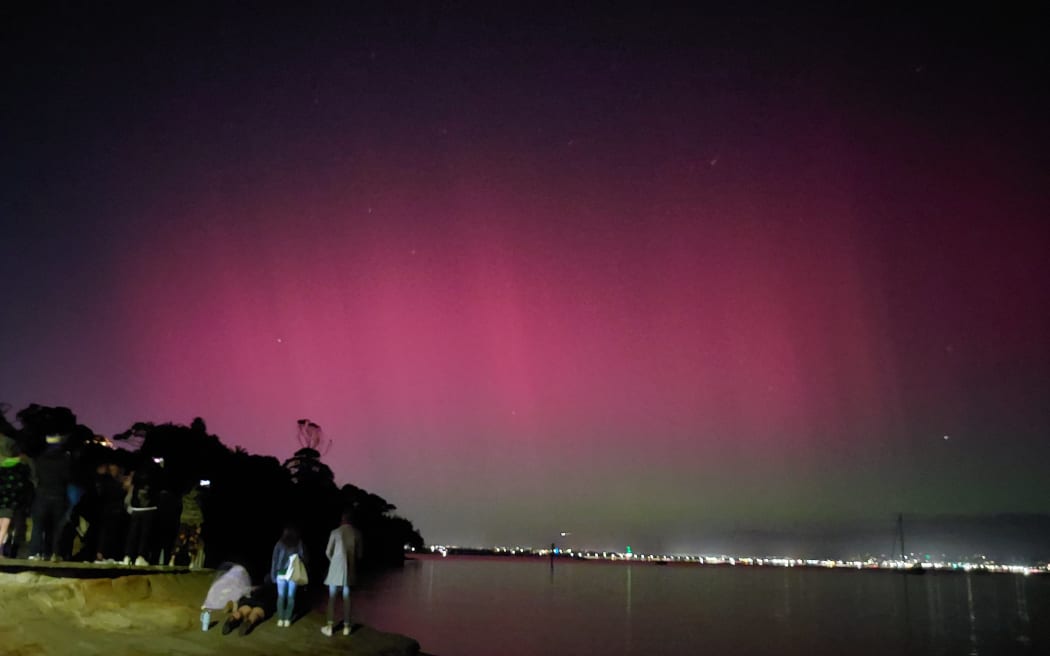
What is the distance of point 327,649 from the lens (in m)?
13.8

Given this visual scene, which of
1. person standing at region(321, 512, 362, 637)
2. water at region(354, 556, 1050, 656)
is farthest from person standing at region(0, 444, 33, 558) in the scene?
water at region(354, 556, 1050, 656)

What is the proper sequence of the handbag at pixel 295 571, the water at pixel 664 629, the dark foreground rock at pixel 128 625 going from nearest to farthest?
the dark foreground rock at pixel 128 625 < the handbag at pixel 295 571 < the water at pixel 664 629

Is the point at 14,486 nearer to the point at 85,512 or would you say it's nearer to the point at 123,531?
the point at 85,512

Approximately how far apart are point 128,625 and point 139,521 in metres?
4.54

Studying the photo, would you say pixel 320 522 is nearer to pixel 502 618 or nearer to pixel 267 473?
pixel 267 473

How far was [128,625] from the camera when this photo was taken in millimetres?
12594

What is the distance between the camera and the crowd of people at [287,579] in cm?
1406

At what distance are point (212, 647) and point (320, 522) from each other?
229 ft

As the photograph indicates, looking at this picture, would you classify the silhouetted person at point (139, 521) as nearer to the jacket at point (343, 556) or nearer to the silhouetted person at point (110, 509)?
the silhouetted person at point (110, 509)

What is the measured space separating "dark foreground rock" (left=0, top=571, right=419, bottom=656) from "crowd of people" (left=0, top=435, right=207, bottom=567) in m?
2.16

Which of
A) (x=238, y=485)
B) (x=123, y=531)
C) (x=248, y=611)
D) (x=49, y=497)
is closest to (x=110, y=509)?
(x=123, y=531)

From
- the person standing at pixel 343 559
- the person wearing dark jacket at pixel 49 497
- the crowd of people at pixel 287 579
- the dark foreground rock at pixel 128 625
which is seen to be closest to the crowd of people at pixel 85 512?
the person wearing dark jacket at pixel 49 497

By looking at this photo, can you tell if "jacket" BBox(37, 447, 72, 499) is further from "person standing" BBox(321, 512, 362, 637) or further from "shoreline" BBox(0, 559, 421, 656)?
"person standing" BBox(321, 512, 362, 637)

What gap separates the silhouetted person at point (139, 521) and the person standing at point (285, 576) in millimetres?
3720
